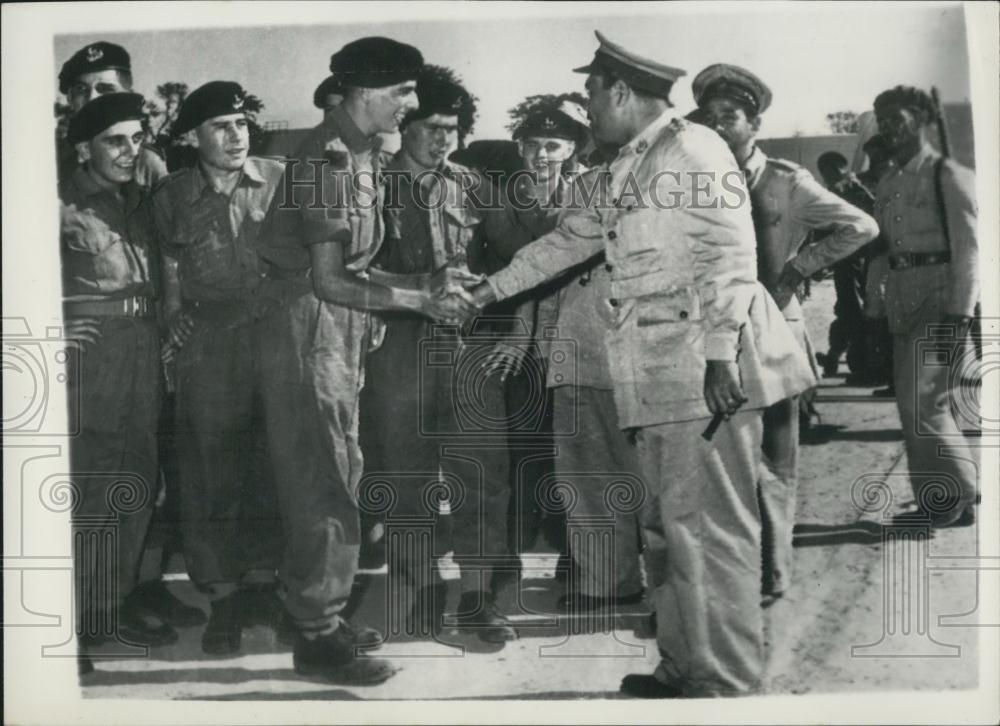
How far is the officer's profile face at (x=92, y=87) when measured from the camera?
3.93 meters

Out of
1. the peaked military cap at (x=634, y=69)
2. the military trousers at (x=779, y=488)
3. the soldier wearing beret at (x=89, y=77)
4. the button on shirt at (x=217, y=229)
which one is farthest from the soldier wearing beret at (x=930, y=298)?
the soldier wearing beret at (x=89, y=77)

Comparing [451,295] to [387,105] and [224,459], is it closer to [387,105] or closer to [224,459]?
[387,105]

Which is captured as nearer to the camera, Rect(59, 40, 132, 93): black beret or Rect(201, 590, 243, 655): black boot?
Rect(201, 590, 243, 655): black boot

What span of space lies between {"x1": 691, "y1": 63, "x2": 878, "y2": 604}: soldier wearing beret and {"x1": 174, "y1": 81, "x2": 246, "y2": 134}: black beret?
1690 millimetres

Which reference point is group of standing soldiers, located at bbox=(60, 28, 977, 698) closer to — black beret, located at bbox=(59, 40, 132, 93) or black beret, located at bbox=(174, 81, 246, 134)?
black beret, located at bbox=(174, 81, 246, 134)

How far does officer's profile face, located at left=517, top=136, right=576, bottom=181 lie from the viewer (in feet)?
12.5

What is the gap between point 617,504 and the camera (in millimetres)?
3740

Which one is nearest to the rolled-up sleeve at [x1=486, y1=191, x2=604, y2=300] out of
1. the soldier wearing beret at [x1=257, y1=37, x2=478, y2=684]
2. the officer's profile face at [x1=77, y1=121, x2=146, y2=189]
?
the soldier wearing beret at [x1=257, y1=37, x2=478, y2=684]

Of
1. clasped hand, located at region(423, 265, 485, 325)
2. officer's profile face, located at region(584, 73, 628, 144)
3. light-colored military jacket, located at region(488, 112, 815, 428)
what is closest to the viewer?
light-colored military jacket, located at region(488, 112, 815, 428)

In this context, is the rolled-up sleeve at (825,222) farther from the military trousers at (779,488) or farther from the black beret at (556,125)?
the black beret at (556,125)

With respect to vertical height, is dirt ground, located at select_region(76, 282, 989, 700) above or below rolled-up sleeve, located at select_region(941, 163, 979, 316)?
below

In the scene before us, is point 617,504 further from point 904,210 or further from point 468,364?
point 904,210

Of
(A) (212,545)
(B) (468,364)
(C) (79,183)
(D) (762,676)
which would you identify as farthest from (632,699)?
(C) (79,183)

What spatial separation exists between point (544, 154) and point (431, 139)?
0.42 metres
